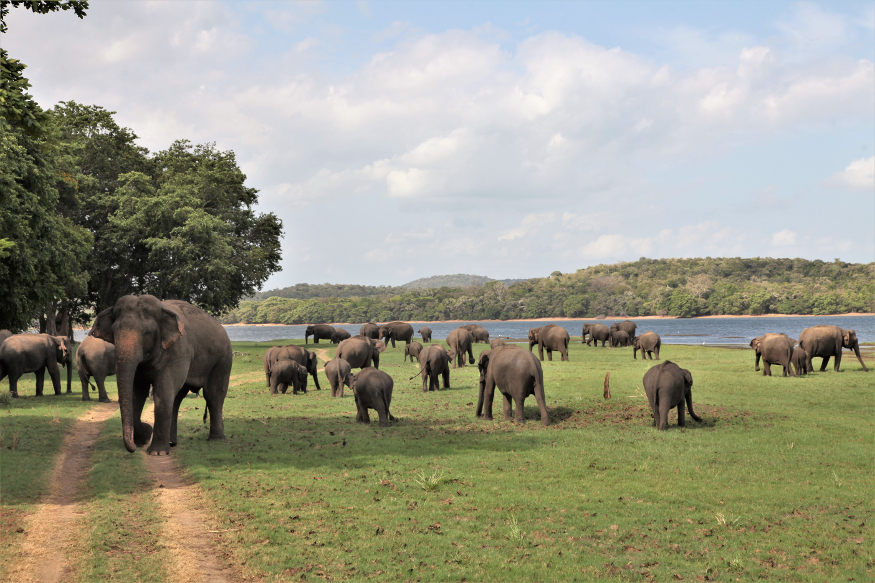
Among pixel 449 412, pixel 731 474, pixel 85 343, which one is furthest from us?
pixel 85 343

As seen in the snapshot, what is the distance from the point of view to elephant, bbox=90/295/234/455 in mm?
12742

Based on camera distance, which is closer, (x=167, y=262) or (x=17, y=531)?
(x=17, y=531)

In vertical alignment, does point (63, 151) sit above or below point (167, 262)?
above

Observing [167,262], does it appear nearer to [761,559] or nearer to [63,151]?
[63,151]

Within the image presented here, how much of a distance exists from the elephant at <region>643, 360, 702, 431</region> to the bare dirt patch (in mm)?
12757

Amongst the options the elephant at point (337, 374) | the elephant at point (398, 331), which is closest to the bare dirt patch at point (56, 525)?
the elephant at point (337, 374)

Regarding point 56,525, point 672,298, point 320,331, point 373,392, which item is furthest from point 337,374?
point 672,298

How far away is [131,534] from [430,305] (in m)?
172

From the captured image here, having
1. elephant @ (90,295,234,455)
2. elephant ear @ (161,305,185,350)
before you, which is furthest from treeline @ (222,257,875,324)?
elephant ear @ (161,305,185,350)

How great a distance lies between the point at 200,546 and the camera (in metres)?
8.80

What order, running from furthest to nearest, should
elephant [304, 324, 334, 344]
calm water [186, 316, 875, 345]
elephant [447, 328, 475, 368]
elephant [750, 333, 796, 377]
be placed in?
calm water [186, 316, 875, 345] → elephant [304, 324, 334, 344] → elephant [447, 328, 475, 368] → elephant [750, 333, 796, 377]

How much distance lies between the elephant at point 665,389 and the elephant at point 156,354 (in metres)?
10.6

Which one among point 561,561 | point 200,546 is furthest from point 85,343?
point 561,561

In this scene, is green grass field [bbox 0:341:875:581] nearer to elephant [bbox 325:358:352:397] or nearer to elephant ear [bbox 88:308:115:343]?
elephant ear [bbox 88:308:115:343]
